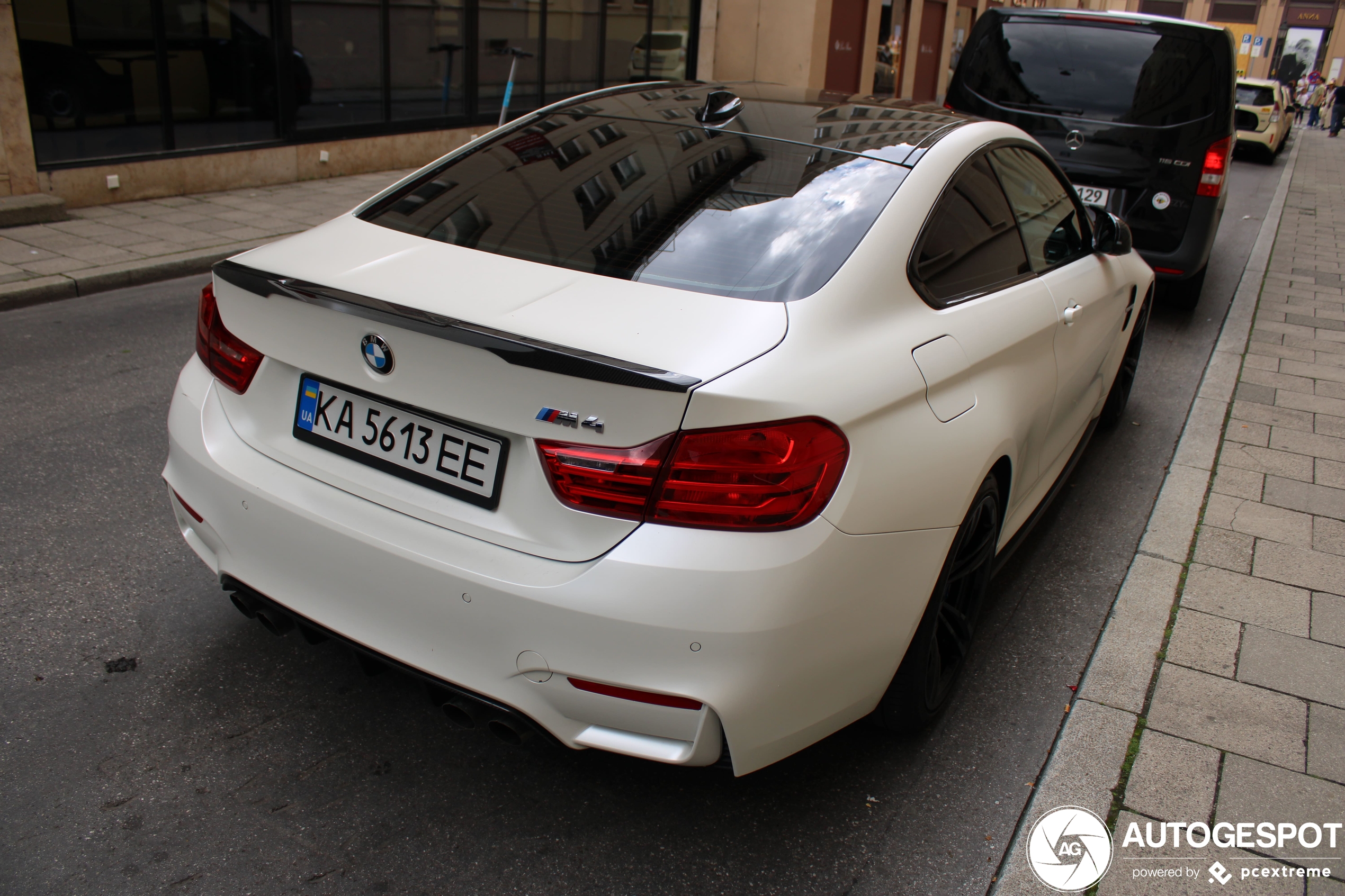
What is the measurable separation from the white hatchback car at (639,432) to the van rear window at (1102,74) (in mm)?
4736

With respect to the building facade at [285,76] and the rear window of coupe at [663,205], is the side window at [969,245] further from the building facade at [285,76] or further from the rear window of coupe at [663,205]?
the building facade at [285,76]

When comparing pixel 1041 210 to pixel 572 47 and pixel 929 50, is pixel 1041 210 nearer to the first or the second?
pixel 572 47

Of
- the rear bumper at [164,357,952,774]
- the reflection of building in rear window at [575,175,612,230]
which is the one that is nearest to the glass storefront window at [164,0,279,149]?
the reflection of building in rear window at [575,175,612,230]

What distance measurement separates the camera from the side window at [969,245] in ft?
8.77

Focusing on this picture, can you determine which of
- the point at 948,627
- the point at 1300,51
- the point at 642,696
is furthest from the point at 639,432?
the point at 1300,51

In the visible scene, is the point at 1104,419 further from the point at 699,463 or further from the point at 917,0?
the point at 917,0

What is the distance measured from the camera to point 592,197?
8.87ft

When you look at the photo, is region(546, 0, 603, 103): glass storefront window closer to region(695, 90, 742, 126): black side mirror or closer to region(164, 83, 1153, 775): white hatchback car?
region(695, 90, 742, 126): black side mirror

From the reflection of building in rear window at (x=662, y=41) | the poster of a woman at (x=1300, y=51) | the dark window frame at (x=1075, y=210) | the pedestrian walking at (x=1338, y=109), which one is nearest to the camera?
the dark window frame at (x=1075, y=210)

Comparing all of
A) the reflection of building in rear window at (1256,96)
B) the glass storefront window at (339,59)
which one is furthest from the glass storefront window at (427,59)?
the reflection of building in rear window at (1256,96)

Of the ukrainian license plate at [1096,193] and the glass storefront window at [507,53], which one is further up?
the glass storefront window at [507,53]

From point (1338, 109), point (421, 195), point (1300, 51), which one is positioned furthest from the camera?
point (1300, 51)

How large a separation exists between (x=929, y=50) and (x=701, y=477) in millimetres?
26888

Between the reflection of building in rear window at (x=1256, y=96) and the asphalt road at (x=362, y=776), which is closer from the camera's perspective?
the asphalt road at (x=362, y=776)
